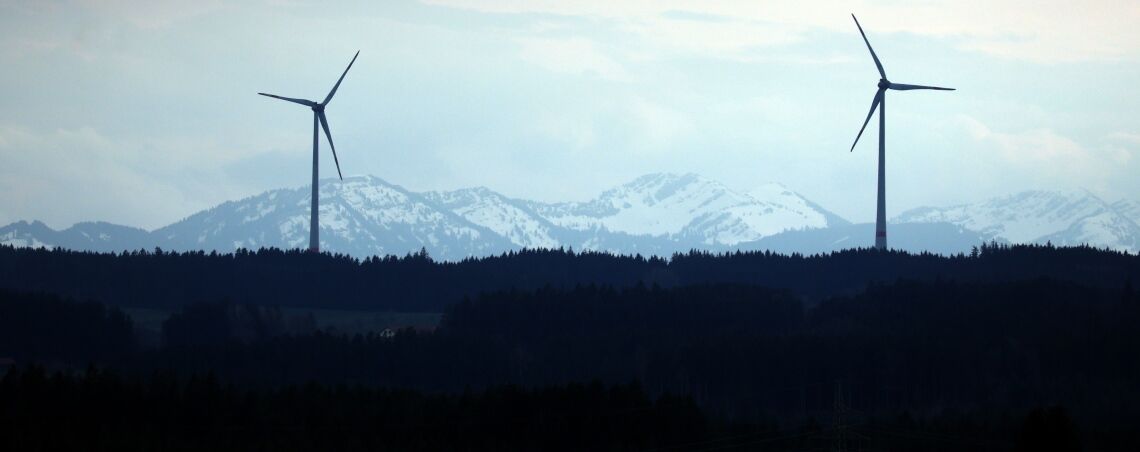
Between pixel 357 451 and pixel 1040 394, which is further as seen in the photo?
pixel 1040 394

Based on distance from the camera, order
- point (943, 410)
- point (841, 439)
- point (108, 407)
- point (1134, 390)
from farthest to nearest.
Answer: point (1134, 390) < point (943, 410) < point (108, 407) < point (841, 439)

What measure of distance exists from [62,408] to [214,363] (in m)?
65.5

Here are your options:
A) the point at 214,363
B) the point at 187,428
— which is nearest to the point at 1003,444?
the point at 187,428

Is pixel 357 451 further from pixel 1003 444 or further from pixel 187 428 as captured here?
pixel 1003 444

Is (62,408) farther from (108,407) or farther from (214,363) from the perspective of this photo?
(214,363)

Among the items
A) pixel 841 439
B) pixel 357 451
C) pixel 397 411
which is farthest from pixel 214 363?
pixel 841 439

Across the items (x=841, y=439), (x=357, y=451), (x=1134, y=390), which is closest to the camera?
(x=841, y=439)

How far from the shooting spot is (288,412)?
5492 inches

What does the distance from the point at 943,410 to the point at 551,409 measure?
49.2 metres

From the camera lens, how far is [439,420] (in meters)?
139

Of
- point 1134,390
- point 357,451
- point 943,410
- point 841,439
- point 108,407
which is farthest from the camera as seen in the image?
point 1134,390

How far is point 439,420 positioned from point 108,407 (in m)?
19.7

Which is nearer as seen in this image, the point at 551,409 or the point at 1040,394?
the point at 551,409

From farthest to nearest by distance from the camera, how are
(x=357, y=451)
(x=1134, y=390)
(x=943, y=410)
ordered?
1. (x=1134, y=390)
2. (x=943, y=410)
3. (x=357, y=451)
